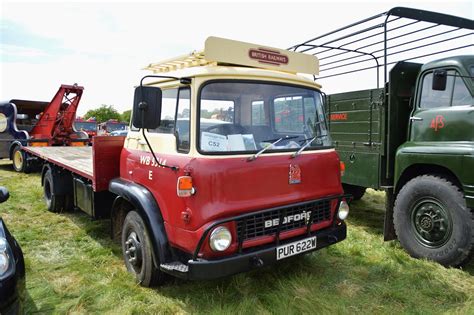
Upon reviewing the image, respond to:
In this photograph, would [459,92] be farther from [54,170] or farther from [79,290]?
[54,170]

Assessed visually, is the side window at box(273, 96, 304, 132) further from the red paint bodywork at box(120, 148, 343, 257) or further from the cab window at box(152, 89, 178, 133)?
the cab window at box(152, 89, 178, 133)

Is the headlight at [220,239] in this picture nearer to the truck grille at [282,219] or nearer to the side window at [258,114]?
the truck grille at [282,219]

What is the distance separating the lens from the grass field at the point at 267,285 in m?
3.17

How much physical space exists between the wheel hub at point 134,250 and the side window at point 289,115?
1766mm

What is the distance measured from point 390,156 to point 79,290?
412 cm

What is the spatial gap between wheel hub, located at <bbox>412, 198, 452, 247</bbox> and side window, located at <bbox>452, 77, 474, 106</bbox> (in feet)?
3.86

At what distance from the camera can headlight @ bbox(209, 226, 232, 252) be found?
2775 millimetres

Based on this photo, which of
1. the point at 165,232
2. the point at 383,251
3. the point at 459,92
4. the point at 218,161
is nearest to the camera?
the point at 218,161

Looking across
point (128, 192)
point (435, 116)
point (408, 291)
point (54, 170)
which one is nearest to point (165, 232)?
point (128, 192)

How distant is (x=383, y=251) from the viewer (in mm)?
4539

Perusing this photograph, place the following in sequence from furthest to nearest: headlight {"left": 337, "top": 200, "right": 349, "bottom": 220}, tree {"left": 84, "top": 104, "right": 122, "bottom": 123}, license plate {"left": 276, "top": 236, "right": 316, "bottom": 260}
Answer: tree {"left": 84, "top": 104, "right": 122, "bottom": 123}
headlight {"left": 337, "top": 200, "right": 349, "bottom": 220}
license plate {"left": 276, "top": 236, "right": 316, "bottom": 260}

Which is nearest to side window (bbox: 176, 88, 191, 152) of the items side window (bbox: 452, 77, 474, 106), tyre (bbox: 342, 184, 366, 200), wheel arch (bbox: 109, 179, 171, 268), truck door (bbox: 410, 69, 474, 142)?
wheel arch (bbox: 109, 179, 171, 268)

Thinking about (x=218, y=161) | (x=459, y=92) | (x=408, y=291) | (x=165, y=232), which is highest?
(x=459, y=92)

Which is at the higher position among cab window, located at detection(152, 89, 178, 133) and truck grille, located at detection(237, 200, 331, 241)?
cab window, located at detection(152, 89, 178, 133)
